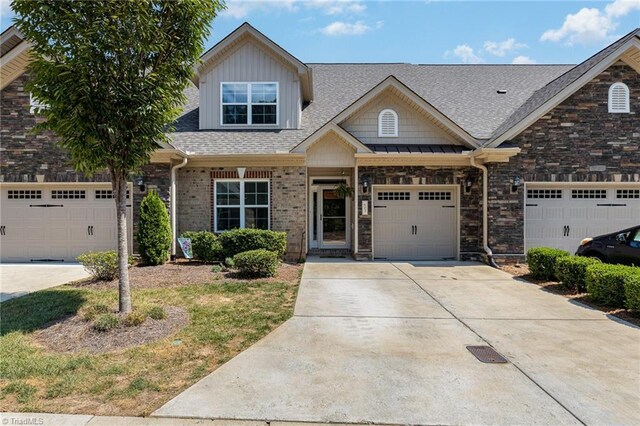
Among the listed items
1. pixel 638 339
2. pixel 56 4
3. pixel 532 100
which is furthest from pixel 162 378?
pixel 532 100

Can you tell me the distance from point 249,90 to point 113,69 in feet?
24.4

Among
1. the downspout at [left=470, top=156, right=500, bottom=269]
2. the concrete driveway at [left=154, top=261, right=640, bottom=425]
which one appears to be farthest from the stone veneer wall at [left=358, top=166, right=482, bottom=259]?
the concrete driveway at [left=154, top=261, right=640, bottom=425]

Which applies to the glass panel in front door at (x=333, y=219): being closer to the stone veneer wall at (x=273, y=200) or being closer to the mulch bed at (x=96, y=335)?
the stone veneer wall at (x=273, y=200)

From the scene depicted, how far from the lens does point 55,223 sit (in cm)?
1134

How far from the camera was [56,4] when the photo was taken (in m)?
5.01

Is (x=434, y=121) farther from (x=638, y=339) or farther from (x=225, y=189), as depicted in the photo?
(x=638, y=339)

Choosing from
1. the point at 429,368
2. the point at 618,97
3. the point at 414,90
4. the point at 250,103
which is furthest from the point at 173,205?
the point at 618,97

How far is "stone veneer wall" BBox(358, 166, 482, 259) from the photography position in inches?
454

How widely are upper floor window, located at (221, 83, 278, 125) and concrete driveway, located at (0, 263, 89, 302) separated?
644cm

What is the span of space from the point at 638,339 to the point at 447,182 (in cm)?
711

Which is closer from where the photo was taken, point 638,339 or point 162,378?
point 162,378

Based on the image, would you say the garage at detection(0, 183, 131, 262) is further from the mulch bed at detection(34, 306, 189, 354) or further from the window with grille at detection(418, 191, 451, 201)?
the window with grille at detection(418, 191, 451, 201)

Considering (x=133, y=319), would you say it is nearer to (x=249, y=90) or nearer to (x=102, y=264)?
(x=102, y=264)

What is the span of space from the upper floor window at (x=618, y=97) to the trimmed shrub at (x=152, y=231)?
1352 centimetres
